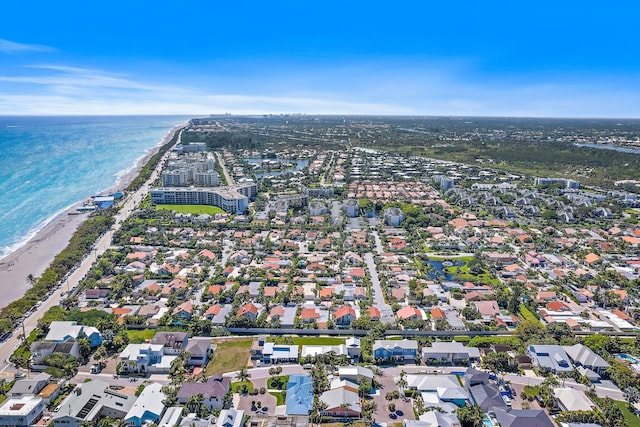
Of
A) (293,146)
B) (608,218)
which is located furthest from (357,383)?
(293,146)

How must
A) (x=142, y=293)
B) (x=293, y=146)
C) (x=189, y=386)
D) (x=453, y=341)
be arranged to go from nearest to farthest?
(x=189, y=386) → (x=453, y=341) → (x=142, y=293) → (x=293, y=146)

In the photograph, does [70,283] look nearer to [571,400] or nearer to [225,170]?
[571,400]

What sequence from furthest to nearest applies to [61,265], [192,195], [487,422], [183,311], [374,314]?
[192,195], [61,265], [183,311], [374,314], [487,422]

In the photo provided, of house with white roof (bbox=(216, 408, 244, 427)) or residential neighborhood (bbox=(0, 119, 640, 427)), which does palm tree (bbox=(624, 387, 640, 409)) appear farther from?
house with white roof (bbox=(216, 408, 244, 427))

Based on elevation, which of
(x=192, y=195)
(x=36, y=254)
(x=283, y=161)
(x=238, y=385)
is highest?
(x=283, y=161)

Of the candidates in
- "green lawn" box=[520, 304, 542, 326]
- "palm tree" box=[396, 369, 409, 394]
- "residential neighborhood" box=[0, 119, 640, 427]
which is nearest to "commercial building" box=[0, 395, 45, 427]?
"residential neighborhood" box=[0, 119, 640, 427]

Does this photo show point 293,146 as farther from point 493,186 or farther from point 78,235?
point 78,235

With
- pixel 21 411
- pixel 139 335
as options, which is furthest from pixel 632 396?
pixel 21 411
